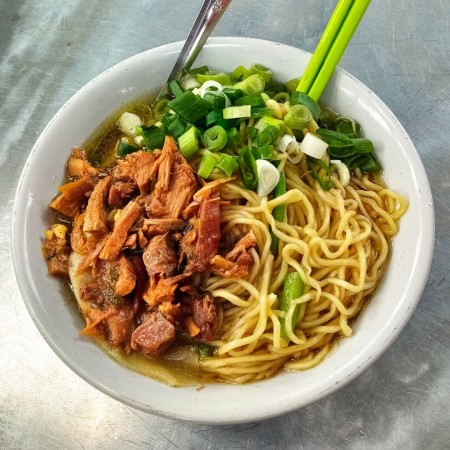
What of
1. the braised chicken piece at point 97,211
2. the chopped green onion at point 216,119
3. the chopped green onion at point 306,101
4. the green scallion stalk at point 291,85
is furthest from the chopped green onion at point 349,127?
the braised chicken piece at point 97,211

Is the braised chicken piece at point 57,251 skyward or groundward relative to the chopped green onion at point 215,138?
groundward

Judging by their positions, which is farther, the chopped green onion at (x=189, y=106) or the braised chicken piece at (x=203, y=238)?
the chopped green onion at (x=189, y=106)

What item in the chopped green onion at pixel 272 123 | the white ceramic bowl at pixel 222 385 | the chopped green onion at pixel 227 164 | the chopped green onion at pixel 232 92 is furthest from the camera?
the chopped green onion at pixel 232 92

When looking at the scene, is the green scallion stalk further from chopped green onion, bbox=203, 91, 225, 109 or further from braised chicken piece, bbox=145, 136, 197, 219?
braised chicken piece, bbox=145, 136, 197, 219

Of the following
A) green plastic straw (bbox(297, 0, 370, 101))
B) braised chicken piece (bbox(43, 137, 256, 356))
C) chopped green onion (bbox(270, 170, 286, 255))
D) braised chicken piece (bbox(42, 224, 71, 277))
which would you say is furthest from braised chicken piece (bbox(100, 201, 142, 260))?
green plastic straw (bbox(297, 0, 370, 101))

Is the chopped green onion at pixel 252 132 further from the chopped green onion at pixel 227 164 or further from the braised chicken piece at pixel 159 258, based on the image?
the braised chicken piece at pixel 159 258

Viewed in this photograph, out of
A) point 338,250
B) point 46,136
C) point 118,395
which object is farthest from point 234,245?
point 46,136

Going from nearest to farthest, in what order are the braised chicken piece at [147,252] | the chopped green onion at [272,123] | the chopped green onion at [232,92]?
the braised chicken piece at [147,252] < the chopped green onion at [272,123] < the chopped green onion at [232,92]
